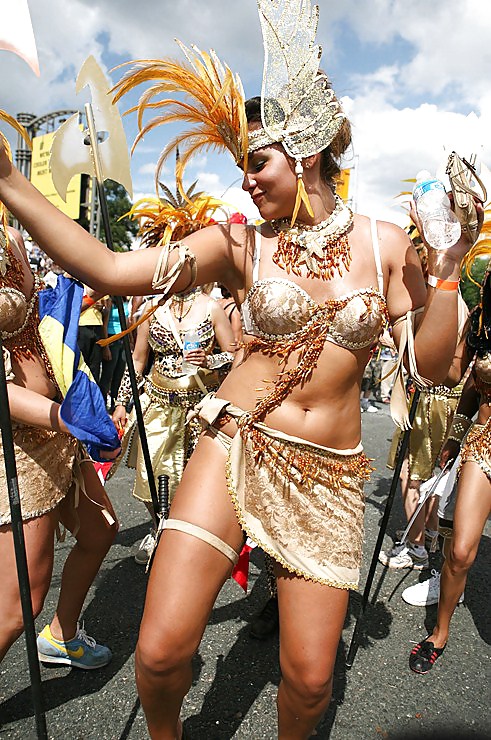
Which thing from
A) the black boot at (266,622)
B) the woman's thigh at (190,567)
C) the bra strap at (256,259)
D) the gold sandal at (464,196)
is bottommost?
the black boot at (266,622)

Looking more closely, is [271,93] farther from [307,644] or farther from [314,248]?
[307,644]

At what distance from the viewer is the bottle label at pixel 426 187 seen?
1.81 meters

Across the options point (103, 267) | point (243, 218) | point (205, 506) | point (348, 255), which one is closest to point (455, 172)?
point (348, 255)

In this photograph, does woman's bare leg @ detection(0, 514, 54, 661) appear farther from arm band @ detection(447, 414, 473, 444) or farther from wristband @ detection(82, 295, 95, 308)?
arm band @ detection(447, 414, 473, 444)

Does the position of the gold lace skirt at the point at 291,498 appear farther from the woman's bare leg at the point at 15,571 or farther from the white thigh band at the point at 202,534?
the woman's bare leg at the point at 15,571

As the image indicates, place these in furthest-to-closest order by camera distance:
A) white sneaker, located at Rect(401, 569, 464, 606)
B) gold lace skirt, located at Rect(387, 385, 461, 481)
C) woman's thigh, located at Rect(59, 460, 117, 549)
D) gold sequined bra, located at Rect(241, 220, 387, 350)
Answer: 1. gold lace skirt, located at Rect(387, 385, 461, 481)
2. white sneaker, located at Rect(401, 569, 464, 606)
3. woman's thigh, located at Rect(59, 460, 117, 549)
4. gold sequined bra, located at Rect(241, 220, 387, 350)

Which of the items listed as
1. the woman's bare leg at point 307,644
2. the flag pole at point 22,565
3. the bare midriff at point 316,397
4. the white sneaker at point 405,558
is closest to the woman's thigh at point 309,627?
the woman's bare leg at point 307,644

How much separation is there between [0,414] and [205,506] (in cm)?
66

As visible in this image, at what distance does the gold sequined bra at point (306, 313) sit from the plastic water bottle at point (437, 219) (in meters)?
0.27

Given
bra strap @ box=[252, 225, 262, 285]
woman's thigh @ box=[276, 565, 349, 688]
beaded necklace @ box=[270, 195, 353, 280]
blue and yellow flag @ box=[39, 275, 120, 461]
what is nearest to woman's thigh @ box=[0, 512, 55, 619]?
blue and yellow flag @ box=[39, 275, 120, 461]

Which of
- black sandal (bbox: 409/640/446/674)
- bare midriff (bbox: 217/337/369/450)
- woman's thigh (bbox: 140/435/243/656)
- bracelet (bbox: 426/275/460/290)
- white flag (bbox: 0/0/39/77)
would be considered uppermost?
white flag (bbox: 0/0/39/77)

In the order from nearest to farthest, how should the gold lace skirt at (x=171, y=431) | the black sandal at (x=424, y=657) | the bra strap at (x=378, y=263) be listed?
the bra strap at (x=378, y=263), the black sandal at (x=424, y=657), the gold lace skirt at (x=171, y=431)

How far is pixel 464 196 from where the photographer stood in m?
1.75

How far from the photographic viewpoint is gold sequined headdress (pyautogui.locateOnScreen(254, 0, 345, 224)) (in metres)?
1.90
